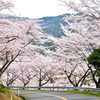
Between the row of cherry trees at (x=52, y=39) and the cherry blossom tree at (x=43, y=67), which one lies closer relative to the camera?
the row of cherry trees at (x=52, y=39)

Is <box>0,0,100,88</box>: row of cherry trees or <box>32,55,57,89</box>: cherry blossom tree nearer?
<box>0,0,100,88</box>: row of cherry trees

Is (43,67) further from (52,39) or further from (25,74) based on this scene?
(52,39)

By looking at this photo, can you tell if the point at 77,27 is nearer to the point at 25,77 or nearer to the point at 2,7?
the point at 2,7

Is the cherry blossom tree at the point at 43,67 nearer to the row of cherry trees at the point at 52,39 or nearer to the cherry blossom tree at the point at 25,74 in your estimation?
the row of cherry trees at the point at 52,39

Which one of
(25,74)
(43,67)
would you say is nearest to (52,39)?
(43,67)

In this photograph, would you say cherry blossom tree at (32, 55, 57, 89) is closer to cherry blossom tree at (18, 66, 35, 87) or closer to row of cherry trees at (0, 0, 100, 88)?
row of cherry trees at (0, 0, 100, 88)

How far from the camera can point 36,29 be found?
22484 millimetres

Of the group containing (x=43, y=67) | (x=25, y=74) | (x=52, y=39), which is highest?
(x=52, y=39)

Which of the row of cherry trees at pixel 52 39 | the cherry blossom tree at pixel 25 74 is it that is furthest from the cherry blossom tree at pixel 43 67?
the cherry blossom tree at pixel 25 74

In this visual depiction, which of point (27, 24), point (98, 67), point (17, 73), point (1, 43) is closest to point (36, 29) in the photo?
point (27, 24)

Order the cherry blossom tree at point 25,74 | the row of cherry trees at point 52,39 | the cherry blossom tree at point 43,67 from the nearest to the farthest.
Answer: the row of cherry trees at point 52,39
the cherry blossom tree at point 43,67
the cherry blossom tree at point 25,74

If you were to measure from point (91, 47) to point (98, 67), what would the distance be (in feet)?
13.3

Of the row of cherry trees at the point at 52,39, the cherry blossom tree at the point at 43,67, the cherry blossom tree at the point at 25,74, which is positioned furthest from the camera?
the cherry blossom tree at the point at 25,74

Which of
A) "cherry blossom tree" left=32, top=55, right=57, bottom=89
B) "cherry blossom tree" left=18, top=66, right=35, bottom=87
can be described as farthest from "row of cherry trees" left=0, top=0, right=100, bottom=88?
"cherry blossom tree" left=18, top=66, right=35, bottom=87
